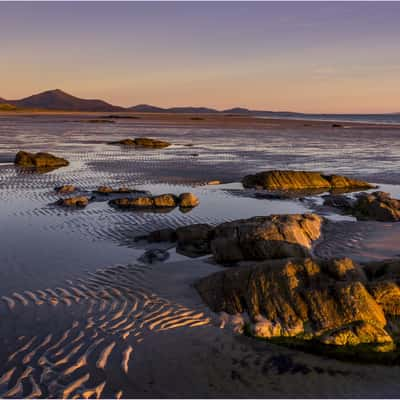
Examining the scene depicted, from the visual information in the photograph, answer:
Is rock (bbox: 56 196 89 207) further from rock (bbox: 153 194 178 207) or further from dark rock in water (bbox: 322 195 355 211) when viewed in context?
dark rock in water (bbox: 322 195 355 211)

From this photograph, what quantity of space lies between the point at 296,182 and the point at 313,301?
13.0m

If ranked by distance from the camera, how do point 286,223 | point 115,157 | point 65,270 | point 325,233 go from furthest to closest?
point 115,157 → point 325,233 → point 286,223 → point 65,270

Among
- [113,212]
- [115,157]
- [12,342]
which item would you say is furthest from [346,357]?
[115,157]

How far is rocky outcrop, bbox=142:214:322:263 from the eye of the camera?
9430mm

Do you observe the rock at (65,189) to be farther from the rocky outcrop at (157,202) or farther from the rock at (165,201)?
the rock at (165,201)

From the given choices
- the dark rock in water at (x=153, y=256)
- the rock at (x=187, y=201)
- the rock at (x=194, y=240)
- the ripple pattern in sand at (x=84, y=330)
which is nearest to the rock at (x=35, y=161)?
the rock at (x=187, y=201)

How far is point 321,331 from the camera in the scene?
21.5 ft

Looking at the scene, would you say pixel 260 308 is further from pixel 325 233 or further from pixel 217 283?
pixel 325 233

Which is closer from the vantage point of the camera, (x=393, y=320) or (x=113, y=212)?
(x=393, y=320)

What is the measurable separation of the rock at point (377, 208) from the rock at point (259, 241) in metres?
4.34

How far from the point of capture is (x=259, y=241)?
9.53 metres

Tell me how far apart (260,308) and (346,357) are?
1.45 meters

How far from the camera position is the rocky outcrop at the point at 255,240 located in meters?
9.43

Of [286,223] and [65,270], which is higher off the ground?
[286,223]
